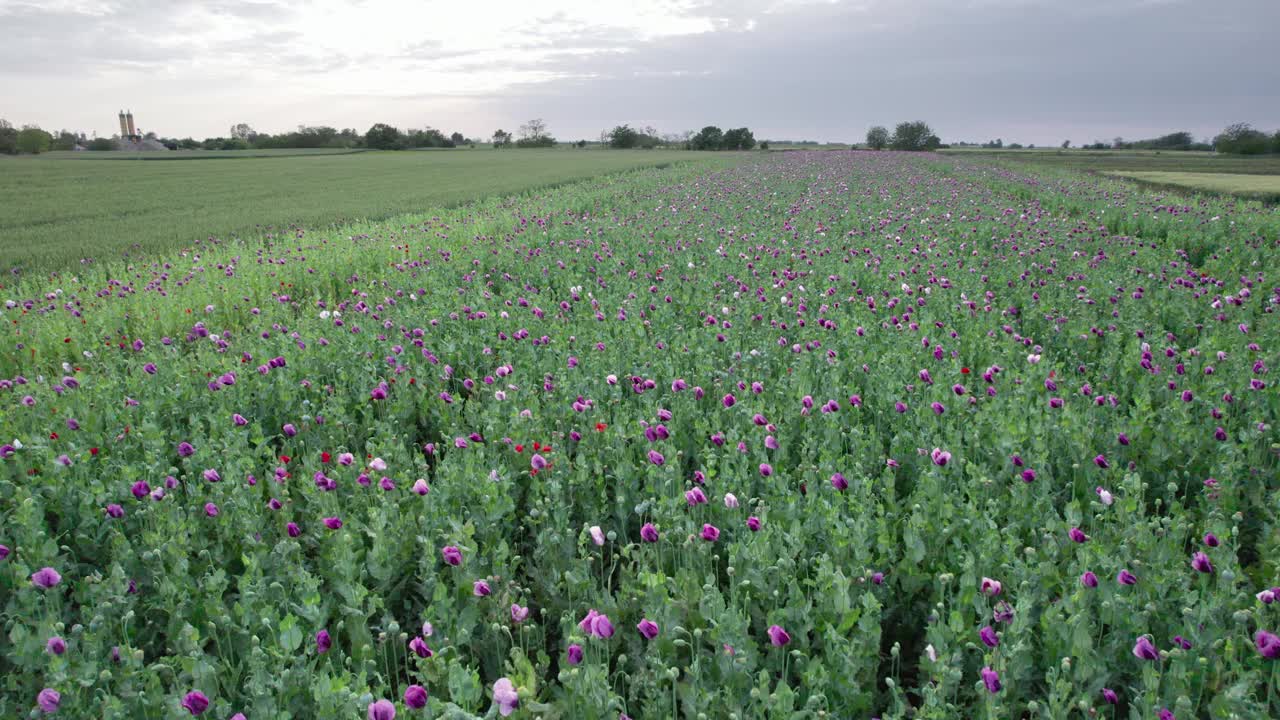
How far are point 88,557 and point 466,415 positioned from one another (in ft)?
6.70

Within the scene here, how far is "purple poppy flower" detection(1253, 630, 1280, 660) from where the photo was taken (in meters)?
2.12

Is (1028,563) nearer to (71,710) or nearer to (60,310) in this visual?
(71,710)

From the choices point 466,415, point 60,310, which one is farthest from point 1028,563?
point 60,310

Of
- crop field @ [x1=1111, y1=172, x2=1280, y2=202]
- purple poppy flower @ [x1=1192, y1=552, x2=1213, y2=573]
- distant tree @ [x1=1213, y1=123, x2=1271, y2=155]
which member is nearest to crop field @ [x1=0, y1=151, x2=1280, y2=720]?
purple poppy flower @ [x1=1192, y1=552, x2=1213, y2=573]

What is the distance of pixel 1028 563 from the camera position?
290 cm

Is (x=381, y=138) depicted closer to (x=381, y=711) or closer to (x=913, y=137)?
(x=913, y=137)

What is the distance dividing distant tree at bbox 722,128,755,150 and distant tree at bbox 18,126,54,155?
269ft

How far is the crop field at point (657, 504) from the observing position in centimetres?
245

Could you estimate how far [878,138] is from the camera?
364 feet

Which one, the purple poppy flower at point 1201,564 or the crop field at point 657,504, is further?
the purple poppy flower at point 1201,564

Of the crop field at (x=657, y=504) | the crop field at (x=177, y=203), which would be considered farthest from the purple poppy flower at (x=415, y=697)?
the crop field at (x=177, y=203)

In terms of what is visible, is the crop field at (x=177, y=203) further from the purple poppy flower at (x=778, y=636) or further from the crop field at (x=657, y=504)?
the purple poppy flower at (x=778, y=636)

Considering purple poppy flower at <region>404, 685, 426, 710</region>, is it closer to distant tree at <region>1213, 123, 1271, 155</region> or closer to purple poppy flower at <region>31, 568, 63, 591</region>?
purple poppy flower at <region>31, 568, 63, 591</region>

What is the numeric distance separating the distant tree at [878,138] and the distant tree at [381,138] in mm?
69970
